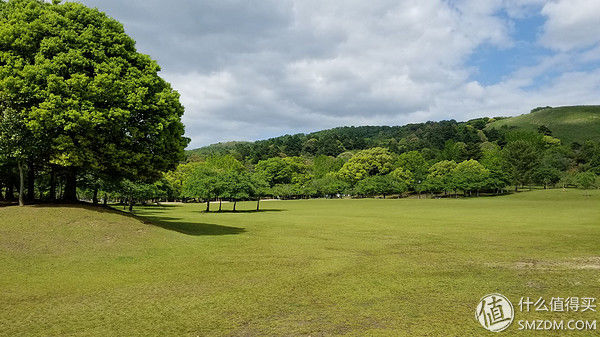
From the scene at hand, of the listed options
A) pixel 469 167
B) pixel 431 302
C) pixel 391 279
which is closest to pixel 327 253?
pixel 391 279

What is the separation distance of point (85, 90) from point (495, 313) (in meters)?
22.5

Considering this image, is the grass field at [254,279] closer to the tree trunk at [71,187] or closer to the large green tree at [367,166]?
the tree trunk at [71,187]

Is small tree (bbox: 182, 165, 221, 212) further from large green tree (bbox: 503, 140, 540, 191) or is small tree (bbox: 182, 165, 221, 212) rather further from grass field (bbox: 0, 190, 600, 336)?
large green tree (bbox: 503, 140, 540, 191)

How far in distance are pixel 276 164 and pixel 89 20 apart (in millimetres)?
111550

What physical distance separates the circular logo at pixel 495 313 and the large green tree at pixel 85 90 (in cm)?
1949

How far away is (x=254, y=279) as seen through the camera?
13.5 m

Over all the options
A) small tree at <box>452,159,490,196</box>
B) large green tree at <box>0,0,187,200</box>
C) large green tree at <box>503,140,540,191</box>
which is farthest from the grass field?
large green tree at <box>503,140,540,191</box>

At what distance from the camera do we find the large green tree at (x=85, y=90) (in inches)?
799

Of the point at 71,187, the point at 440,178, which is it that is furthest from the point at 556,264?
the point at 440,178

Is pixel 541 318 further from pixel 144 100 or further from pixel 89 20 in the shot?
pixel 89 20

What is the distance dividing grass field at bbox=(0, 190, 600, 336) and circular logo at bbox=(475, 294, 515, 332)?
0.25 meters

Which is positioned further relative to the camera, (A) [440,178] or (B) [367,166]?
(B) [367,166]

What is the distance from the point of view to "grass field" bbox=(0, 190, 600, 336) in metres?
8.89

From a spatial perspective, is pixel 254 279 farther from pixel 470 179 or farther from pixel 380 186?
pixel 470 179
